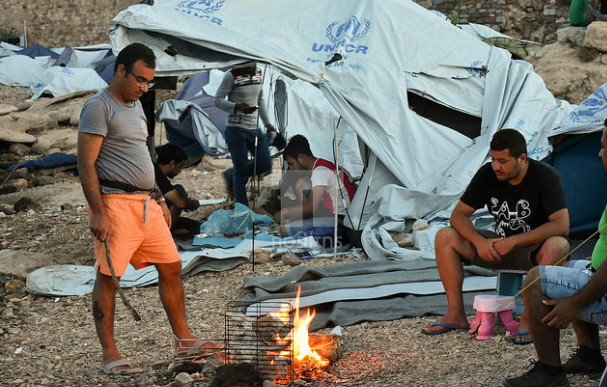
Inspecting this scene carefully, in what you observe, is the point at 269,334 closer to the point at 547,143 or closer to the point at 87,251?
the point at 87,251

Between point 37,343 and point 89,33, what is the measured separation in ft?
74.1

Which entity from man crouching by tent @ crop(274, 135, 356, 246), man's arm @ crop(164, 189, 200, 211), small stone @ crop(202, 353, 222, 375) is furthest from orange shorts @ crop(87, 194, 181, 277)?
man crouching by tent @ crop(274, 135, 356, 246)

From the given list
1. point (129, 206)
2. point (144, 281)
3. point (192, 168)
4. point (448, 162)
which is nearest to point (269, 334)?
point (129, 206)

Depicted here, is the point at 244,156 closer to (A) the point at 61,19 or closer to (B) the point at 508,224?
(B) the point at 508,224

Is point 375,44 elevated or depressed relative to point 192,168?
elevated

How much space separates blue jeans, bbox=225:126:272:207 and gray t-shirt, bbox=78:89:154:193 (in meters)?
3.66

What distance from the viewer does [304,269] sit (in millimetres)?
5934

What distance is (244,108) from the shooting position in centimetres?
783

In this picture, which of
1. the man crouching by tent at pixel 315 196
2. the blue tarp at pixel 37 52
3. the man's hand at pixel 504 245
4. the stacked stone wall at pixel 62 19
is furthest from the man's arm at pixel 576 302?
the stacked stone wall at pixel 62 19

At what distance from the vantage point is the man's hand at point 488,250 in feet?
14.1

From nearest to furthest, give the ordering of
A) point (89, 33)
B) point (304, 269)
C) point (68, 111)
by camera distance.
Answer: point (304, 269), point (68, 111), point (89, 33)

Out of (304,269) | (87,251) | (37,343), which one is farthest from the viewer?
(87,251)

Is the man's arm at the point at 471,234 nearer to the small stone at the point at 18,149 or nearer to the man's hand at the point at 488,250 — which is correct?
the man's hand at the point at 488,250

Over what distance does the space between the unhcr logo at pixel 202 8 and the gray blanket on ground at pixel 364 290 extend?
2.64 m
